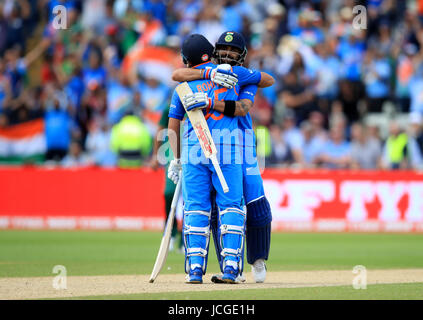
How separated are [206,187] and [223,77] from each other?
3.92 ft

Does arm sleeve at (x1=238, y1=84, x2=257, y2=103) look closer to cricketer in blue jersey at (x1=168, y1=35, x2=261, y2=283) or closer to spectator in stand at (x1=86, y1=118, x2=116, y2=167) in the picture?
cricketer in blue jersey at (x1=168, y1=35, x2=261, y2=283)

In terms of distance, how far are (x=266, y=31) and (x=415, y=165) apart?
562cm

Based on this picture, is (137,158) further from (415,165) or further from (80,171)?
(415,165)

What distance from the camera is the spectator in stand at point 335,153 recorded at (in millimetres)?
19750

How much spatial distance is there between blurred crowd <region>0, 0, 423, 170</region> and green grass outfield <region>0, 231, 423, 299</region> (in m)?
2.46

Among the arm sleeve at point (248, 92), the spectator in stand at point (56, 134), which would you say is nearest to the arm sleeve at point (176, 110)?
the arm sleeve at point (248, 92)

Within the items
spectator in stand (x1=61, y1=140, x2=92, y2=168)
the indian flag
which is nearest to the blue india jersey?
spectator in stand (x1=61, y1=140, x2=92, y2=168)

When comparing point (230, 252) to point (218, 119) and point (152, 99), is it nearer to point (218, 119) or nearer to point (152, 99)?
point (218, 119)

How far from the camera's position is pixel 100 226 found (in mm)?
19328

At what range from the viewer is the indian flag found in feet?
69.2

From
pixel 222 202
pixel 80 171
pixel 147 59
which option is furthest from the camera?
pixel 147 59

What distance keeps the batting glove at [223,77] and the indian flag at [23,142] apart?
12.7 metres
